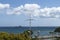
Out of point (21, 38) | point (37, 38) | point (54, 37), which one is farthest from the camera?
point (54, 37)

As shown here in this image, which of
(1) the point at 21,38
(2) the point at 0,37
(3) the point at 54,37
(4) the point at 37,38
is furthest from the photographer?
(3) the point at 54,37

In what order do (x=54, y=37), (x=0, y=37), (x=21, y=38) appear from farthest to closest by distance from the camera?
(x=54, y=37), (x=21, y=38), (x=0, y=37)

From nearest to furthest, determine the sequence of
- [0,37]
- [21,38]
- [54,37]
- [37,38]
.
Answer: [0,37] → [21,38] → [37,38] → [54,37]

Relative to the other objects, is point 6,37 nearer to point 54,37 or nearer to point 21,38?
point 21,38

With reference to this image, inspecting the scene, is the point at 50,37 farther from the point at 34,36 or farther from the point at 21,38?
the point at 21,38

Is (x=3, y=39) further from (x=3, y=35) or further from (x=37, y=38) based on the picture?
(x=37, y=38)

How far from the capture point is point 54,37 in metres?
48.7

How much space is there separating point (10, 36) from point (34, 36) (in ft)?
55.5

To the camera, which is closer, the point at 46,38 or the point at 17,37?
the point at 17,37

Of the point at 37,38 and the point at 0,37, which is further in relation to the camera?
the point at 37,38

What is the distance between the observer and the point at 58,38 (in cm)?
4756

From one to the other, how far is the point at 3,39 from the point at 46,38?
2155 cm

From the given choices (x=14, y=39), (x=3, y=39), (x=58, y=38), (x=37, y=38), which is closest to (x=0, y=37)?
(x=3, y=39)

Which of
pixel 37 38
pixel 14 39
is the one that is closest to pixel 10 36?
pixel 14 39
